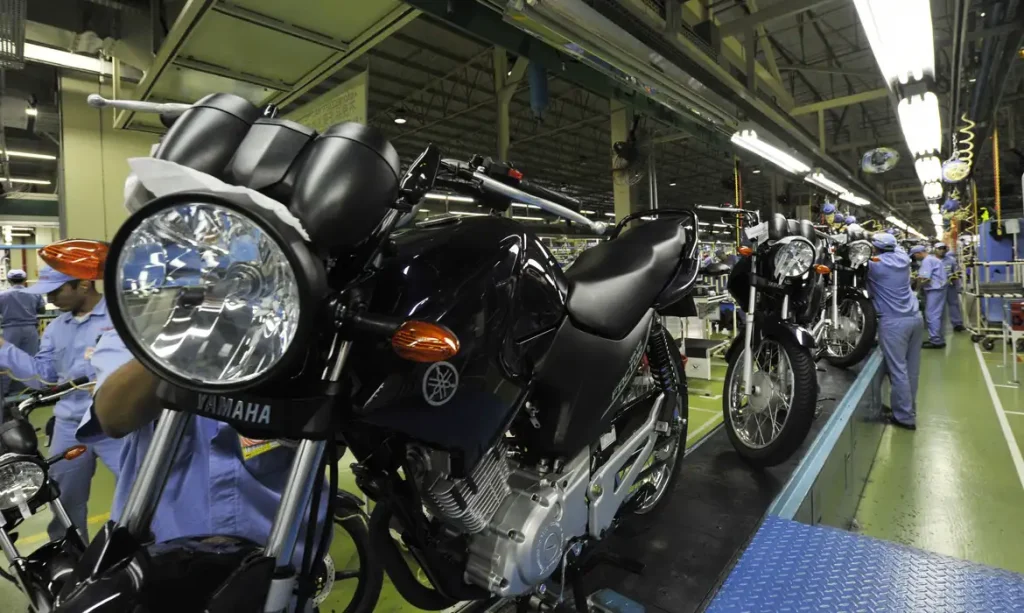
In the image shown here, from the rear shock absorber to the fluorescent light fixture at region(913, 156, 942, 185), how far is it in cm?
830

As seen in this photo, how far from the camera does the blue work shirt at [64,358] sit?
2.40 meters

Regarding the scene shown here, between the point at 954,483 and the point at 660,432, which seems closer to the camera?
the point at 660,432

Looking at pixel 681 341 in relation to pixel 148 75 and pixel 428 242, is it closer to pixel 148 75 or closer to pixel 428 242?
pixel 428 242

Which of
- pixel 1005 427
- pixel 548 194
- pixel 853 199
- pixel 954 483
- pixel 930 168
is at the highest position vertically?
pixel 853 199

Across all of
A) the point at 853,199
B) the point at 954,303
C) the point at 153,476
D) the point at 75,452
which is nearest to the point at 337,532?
the point at 75,452

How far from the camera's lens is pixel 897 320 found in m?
4.11

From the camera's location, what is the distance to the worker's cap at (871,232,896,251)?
13.6ft

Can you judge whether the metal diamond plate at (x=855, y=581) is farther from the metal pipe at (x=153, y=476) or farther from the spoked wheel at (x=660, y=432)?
the metal pipe at (x=153, y=476)

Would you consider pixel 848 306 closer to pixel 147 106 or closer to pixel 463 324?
pixel 463 324

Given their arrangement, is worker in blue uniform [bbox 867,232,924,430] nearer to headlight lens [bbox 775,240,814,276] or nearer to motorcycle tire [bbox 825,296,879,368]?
motorcycle tire [bbox 825,296,879,368]

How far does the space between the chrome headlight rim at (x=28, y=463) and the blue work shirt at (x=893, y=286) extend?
5301 millimetres

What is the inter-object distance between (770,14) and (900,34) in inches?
64.6

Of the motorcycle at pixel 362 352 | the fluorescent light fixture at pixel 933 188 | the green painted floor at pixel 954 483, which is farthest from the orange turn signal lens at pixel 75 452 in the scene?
the fluorescent light fixture at pixel 933 188

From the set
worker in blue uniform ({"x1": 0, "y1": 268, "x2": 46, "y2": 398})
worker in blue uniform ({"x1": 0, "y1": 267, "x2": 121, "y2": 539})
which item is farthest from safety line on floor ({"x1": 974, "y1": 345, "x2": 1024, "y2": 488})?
worker in blue uniform ({"x1": 0, "y1": 268, "x2": 46, "y2": 398})
